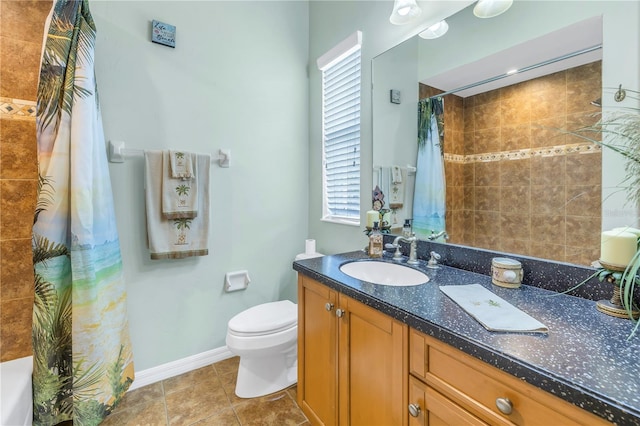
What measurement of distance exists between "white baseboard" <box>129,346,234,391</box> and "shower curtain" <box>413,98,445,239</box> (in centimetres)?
167

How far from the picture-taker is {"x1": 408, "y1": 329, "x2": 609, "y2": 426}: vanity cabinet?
604mm

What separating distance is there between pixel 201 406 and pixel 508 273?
1743 mm

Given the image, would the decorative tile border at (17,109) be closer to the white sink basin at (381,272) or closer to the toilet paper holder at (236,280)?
the toilet paper holder at (236,280)

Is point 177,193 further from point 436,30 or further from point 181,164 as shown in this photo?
point 436,30

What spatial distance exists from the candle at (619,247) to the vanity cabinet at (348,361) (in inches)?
25.4

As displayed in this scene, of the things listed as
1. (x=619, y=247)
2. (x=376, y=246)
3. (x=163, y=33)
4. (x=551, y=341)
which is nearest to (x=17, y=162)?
(x=163, y=33)

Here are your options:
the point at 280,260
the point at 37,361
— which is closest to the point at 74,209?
the point at 37,361

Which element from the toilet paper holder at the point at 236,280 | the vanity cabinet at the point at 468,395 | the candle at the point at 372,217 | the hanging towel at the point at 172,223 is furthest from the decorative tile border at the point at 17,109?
the vanity cabinet at the point at 468,395

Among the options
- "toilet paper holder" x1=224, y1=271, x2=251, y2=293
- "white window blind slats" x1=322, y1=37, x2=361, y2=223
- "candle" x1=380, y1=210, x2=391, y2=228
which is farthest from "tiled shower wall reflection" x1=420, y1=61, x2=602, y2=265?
"toilet paper holder" x1=224, y1=271, x2=251, y2=293

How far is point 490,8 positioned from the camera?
124 centimetres

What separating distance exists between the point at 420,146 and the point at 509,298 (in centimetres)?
89

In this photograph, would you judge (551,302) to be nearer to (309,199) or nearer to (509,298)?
(509,298)

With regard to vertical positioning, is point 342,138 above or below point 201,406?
above

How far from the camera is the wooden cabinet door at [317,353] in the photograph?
1249 mm
